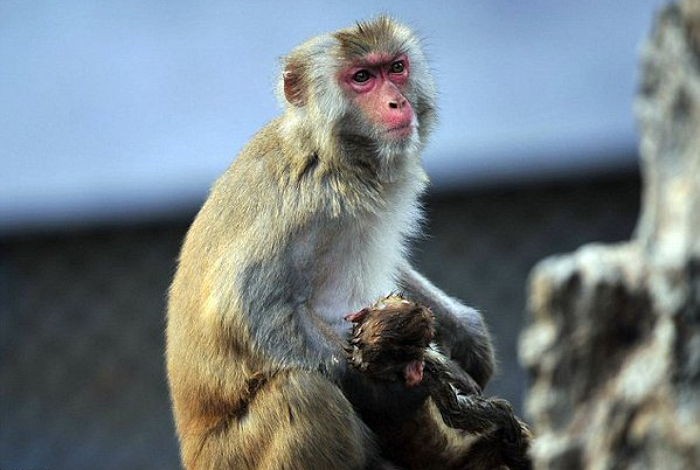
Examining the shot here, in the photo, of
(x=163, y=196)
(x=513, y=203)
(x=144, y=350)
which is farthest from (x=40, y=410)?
(x=513, y=203)

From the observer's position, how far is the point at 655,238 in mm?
2734

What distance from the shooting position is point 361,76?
17.1ft

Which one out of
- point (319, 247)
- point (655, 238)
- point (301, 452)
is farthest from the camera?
point (319, 247)

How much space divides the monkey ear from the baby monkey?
0.99 metres

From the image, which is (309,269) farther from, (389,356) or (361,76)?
(361,76)

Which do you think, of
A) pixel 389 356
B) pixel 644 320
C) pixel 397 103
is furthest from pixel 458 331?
pixel 644 320

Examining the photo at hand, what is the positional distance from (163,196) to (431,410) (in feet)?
14.9

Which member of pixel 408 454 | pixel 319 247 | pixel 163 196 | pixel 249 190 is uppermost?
pixel 163 196

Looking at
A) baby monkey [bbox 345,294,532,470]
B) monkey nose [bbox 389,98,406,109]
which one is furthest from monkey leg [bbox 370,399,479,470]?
monkey nose [bbox 389,98,406,109]

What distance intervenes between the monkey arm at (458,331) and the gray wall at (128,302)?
3649mm

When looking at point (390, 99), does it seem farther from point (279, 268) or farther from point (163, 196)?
point (163, 196)

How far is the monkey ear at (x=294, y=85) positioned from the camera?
5.24m

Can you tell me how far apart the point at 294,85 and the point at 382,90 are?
381mm

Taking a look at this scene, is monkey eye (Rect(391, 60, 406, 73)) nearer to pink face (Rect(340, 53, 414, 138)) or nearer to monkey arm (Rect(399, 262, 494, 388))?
pink face (Rect(340, 53, 414, 138))
